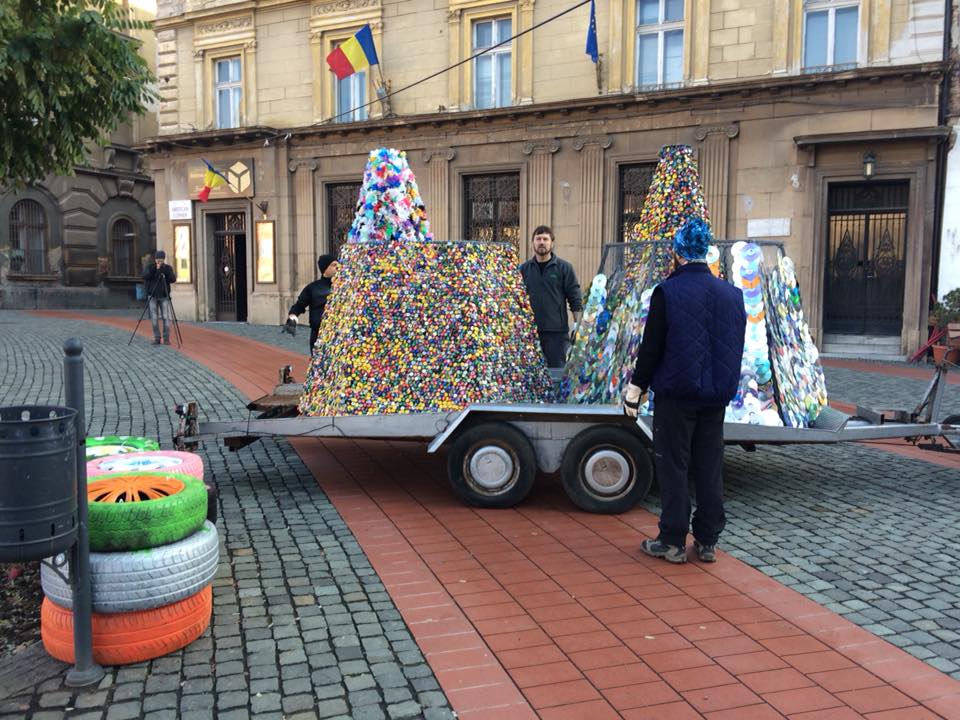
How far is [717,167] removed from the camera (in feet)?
53.5

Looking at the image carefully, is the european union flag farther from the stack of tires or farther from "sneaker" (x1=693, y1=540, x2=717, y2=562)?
the stack of tires

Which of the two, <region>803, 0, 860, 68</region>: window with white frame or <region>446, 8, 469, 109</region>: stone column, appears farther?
<region>446, 8, 469, 109</region>: stone column

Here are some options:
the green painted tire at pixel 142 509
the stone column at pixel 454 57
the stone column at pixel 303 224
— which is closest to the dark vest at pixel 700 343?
the green painted tire at pixel 142 509

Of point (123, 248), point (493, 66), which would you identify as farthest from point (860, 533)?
point (123, 248)

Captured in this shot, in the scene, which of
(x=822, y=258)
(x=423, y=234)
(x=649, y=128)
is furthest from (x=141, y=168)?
(x=423, y=234)

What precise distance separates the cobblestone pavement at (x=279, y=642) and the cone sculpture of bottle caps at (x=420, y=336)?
2.82 feet

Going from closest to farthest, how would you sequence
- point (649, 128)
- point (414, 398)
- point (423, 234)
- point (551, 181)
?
1. point (414, 398)
2. point (423, 234)
3. point (649, 128)
4. point (551, 181)

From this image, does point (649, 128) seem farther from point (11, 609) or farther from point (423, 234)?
point (11, 609)

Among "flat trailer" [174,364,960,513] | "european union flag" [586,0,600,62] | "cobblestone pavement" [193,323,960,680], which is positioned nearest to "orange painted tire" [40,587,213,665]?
"flat trailer" [174,364,960,513]

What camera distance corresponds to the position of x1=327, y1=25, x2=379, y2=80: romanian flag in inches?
678

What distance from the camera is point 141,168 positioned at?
2914 centimetres

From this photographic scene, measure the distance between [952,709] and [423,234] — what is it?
5028mm

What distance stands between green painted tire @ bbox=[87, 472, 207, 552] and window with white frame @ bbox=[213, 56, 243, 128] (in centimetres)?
2022

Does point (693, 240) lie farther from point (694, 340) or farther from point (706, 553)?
point (706, 553)
